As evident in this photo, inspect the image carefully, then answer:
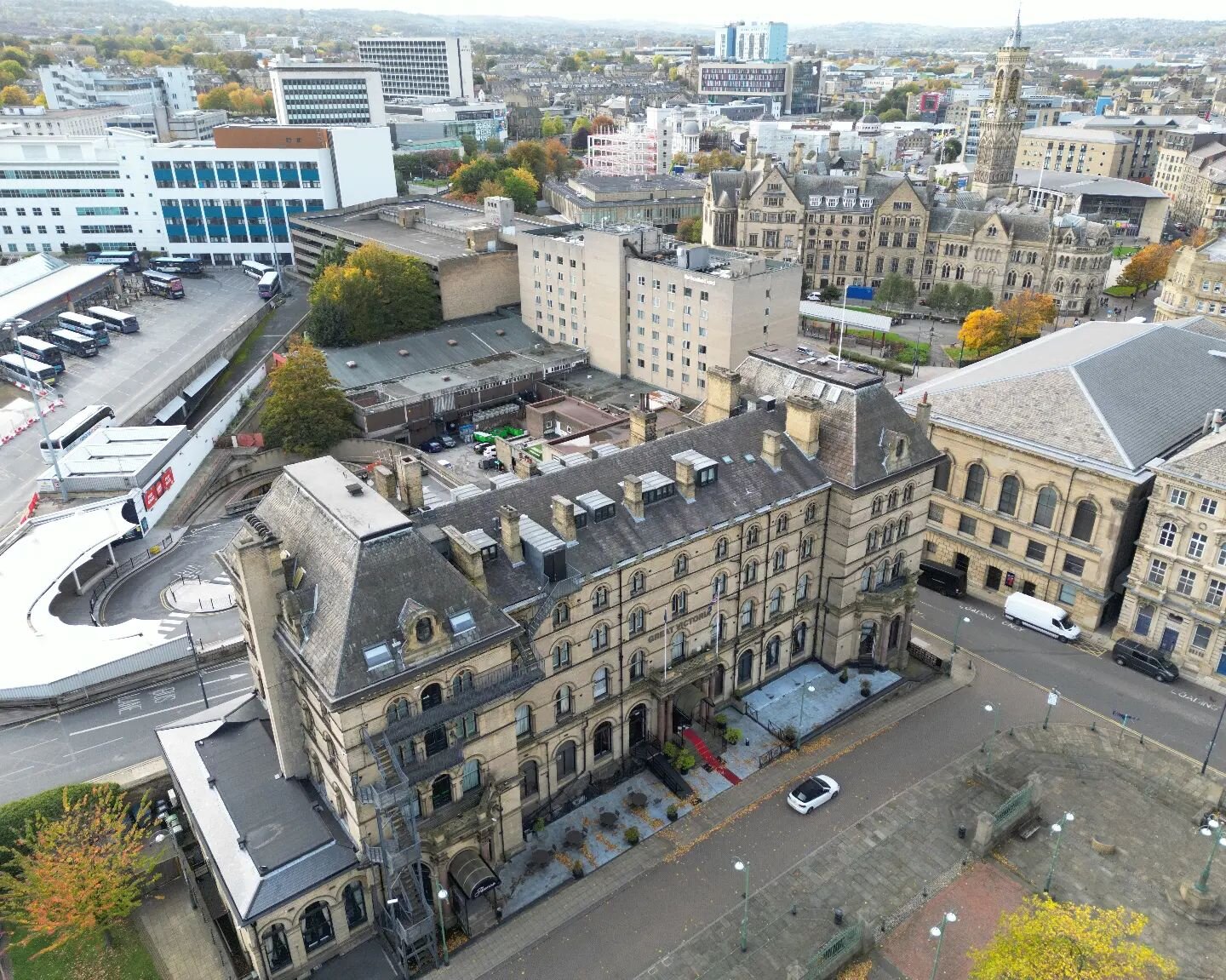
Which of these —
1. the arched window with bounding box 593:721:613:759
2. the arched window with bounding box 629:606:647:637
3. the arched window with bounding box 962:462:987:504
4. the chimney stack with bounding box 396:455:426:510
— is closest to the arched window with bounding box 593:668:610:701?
the arched window with bounding box 593:721:613:759

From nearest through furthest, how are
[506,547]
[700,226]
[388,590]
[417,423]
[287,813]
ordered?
1. [388,590]
2. [287,813]
3. [506,547]
4. [417,423]
5. [700,226]

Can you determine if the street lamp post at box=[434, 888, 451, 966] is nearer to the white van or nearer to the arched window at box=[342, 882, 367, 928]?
the arched window at box=[342, 882, 367, 928]

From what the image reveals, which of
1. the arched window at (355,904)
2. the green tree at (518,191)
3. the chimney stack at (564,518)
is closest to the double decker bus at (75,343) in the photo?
the green tree at (518,191)

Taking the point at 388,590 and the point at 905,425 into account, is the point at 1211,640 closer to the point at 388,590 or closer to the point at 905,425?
the point at 905,425

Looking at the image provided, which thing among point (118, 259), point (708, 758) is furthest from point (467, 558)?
point (118, 259)

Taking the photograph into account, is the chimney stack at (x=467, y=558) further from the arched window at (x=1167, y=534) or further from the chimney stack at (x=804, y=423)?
the arched window at (x=1167, y=534)

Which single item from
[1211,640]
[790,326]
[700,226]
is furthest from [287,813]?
[700,226]
